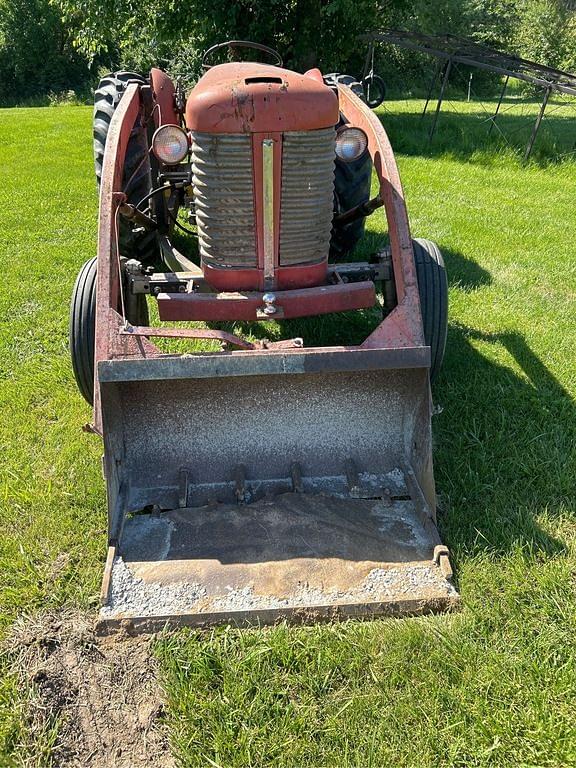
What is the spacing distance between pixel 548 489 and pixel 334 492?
1039 mm

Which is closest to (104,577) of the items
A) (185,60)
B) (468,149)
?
(468,149)

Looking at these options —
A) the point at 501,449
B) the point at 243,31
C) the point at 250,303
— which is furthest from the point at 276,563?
the point at 243,31

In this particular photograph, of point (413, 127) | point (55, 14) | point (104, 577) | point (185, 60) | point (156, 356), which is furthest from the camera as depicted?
point (55, 14)

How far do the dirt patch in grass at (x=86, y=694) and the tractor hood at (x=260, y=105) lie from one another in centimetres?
199

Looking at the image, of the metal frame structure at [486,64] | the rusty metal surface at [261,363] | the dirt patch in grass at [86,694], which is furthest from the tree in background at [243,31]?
the dirt patch in grass at [86,694]

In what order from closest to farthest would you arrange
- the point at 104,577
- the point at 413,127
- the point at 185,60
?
the point at 104,577
the point at 413,127
the point at 185,60

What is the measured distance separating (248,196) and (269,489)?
1.27 m

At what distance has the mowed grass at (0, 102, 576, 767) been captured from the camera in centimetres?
194

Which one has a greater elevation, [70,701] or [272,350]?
[272,350]

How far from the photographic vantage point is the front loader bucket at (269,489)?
89.8 inches

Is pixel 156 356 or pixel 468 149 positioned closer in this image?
pixel 156 356

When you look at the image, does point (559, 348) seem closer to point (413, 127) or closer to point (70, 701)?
point (70, 701)

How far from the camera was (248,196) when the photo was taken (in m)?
2.76

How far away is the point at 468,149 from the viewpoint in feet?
34.3
